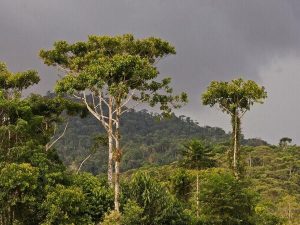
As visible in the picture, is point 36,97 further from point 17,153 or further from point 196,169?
point 196,169

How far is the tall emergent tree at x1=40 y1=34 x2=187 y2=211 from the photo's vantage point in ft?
105

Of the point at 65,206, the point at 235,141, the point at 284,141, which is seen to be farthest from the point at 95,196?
the point at 284,141

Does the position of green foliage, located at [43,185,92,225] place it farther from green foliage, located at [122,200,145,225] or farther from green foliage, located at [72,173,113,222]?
green foliage, located at [122,200,145,225]

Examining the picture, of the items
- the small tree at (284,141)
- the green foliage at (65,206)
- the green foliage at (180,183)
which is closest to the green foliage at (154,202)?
the green foliage at (65,206)

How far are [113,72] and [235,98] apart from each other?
1488 centimetres

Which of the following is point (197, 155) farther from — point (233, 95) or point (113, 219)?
point (113, 219)

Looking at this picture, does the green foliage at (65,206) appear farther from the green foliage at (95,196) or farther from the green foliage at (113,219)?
the green foliage at (113,219)

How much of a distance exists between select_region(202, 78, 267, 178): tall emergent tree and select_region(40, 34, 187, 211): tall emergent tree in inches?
301

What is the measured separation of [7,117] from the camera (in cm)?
3572

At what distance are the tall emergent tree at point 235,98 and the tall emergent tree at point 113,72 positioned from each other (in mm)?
7649

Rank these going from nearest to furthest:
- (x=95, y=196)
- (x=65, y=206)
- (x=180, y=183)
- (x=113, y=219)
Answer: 1. (x=113, y=219)
2. (x=65, y=206)
3. (x=95, y=196)
4. (x=180, y=183)

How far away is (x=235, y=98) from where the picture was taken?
4284cm

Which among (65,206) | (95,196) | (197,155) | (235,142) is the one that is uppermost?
(235,142)

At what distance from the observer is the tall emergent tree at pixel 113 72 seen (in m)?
32.0
